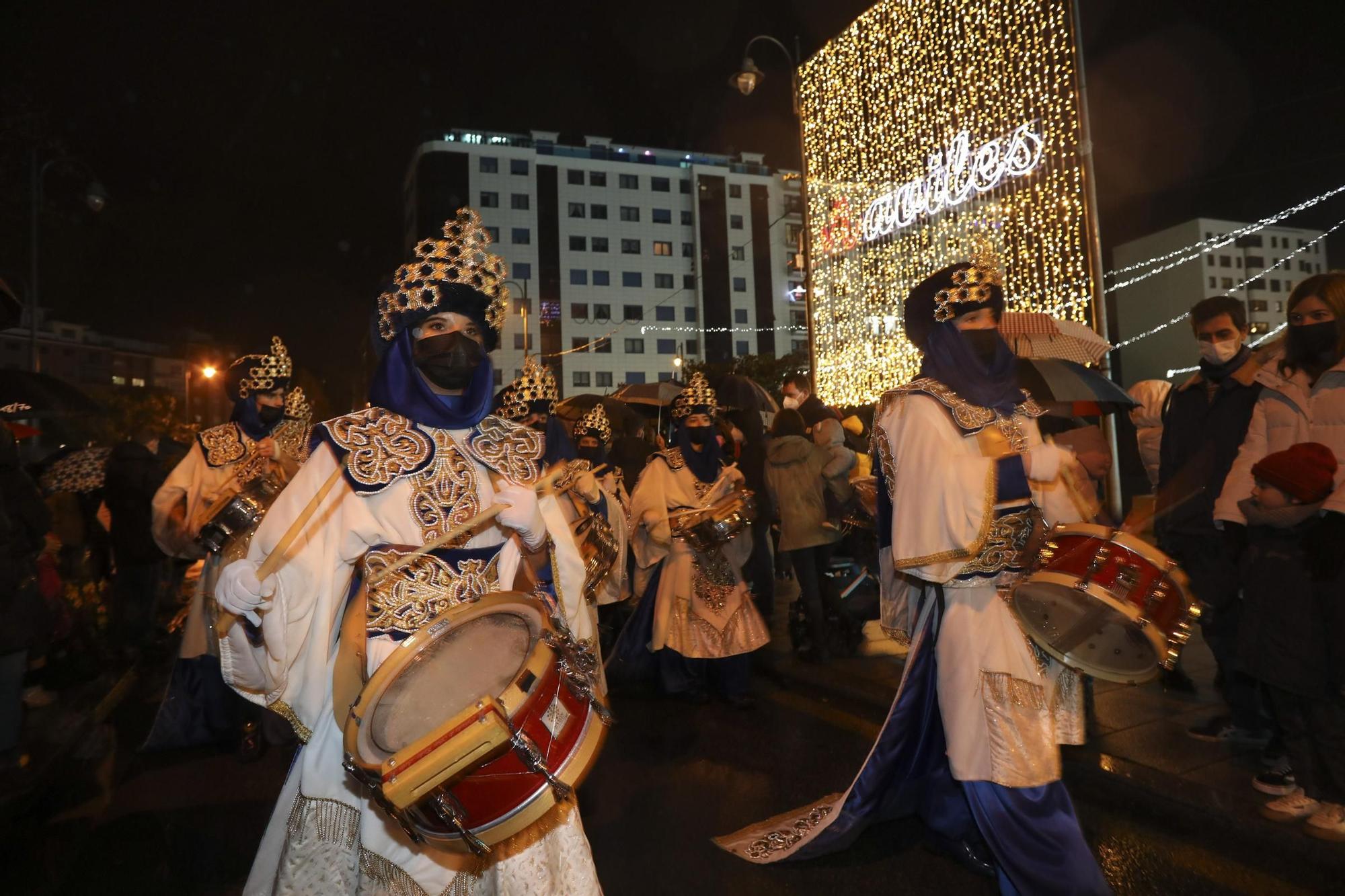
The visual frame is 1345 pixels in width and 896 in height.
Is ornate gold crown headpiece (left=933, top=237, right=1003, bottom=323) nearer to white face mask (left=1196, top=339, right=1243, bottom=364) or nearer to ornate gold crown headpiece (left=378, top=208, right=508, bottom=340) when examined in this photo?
ornate gold crown headpiece (left=378, top=208, right=508, bottom=340)

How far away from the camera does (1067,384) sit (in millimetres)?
7211

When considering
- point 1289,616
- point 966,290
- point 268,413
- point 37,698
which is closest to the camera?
point 966,290

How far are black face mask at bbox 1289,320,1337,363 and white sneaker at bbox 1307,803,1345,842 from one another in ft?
6.51

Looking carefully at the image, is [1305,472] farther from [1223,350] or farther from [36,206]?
[36,206]

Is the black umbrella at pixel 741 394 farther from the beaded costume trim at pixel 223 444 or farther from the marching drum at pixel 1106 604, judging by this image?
the marching drum at pixel 1106 604

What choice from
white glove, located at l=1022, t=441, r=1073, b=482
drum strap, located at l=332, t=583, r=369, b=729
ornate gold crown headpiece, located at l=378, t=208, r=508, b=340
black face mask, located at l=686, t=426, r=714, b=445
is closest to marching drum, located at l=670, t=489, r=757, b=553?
black face mask, located at l=686, t=426, r=714, b=445

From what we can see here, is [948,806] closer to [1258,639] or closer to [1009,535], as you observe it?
[1009,535]

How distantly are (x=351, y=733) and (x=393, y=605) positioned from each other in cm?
48

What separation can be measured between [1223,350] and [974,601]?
2.92m

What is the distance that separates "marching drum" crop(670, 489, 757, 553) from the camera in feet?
21.2

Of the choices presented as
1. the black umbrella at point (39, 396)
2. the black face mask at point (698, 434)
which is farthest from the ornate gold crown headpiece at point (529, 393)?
the black umbrella at point (39, 396)

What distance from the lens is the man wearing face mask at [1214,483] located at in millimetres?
5070

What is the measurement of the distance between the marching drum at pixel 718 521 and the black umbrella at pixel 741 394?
514 centimetres

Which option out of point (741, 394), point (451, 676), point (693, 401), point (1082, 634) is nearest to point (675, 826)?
point (1082, 634)
